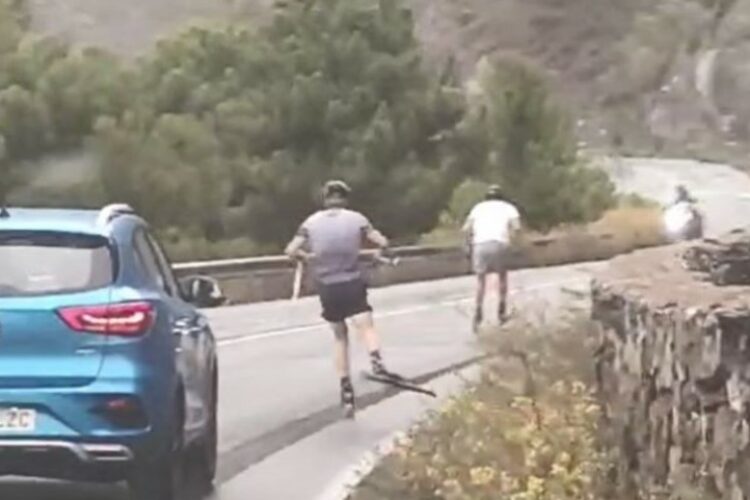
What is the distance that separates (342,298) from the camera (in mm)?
17297

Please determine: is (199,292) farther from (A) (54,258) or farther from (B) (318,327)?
(B) (318,327)

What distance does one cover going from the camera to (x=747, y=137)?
43.2 m

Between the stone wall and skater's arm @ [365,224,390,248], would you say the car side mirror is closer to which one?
the stone wall

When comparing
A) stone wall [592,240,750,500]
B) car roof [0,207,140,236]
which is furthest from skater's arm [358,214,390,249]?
stone wall [592,240,750,500]

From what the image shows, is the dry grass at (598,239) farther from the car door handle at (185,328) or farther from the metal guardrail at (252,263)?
the car door handle at (185,328)

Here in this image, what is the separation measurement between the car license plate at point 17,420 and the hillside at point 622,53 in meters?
27.6

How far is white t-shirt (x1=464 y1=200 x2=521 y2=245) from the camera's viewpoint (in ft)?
85.2

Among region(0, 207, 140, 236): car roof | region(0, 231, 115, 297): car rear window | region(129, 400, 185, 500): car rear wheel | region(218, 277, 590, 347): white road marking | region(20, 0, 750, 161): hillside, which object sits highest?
region(20, 0, 750, 161): hillside

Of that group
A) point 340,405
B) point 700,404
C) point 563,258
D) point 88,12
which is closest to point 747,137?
point 563,258

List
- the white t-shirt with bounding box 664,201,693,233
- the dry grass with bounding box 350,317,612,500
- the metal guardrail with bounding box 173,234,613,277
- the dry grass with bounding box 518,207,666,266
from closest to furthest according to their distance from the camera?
1. the dry grass with bounding box 350,317,612,500
2. the white t-shirt with bounding box 664,201,693,233
3. the metal guardrail with bounding box 173,234,613,277
4. the dry grass with bounding box 518,207,666,266

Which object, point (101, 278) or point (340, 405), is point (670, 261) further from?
point (340, 405)

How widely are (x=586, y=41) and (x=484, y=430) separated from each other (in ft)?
159

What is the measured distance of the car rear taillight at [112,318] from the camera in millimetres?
11703

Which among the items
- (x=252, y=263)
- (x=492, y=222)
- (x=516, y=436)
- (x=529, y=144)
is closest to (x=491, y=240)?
(x=492, y=222)
